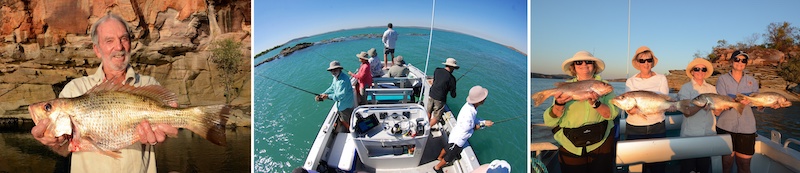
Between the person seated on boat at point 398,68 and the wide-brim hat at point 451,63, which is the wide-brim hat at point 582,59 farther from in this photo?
the person seated on boat at point 398,68

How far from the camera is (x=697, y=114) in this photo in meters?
3.46

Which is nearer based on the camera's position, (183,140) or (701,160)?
(183,140)

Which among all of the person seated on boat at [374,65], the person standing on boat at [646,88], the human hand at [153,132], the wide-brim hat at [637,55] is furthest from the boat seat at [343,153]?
the wide-brim hat at [637,55]

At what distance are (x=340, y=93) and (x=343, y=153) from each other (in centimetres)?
45

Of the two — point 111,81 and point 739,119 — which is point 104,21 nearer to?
point 111,81

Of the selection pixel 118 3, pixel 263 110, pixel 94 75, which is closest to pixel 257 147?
pixel 263 110

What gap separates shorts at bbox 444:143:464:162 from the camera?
3280 mm

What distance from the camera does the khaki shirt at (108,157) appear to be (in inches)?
121

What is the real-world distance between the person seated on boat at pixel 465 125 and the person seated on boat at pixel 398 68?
20.1 inches

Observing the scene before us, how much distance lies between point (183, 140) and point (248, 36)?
0.86 m

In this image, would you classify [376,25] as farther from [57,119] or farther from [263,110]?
[57,119]

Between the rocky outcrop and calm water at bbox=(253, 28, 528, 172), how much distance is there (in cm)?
23

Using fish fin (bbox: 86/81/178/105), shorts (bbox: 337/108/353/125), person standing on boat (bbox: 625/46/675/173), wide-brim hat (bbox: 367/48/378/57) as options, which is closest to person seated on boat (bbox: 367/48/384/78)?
wide-brim hat (bbox: 367/48/378/57)

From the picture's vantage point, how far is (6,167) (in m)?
3.62
